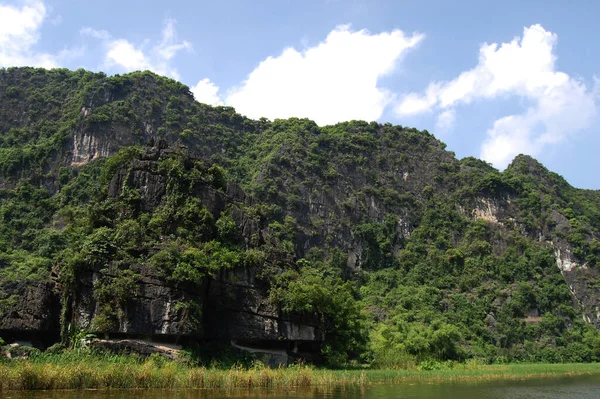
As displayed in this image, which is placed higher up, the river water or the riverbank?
the riverbank

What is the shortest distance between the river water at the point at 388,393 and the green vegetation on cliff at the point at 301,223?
7.22 meters

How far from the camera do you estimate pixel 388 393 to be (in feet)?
74.2

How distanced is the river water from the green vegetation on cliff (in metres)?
7.22

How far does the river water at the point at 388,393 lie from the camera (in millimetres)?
18719

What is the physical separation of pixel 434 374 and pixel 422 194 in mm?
58141

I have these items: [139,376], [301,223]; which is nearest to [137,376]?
[139,376]

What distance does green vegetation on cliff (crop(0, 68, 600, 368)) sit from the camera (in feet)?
105

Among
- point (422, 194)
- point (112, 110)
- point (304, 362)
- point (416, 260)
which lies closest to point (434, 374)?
point (304, 362)

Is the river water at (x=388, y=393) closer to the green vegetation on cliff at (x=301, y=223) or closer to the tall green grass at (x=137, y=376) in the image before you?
the tall green grass at (x=137, y=376)

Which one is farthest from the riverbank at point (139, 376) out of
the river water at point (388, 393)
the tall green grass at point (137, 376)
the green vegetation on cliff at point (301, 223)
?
the green vegetation on cliff at point (301, 223)

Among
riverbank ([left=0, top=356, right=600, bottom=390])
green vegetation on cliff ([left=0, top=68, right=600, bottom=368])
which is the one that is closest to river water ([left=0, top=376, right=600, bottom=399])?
riverbank ([left=0, top=356, right=600, bottom=390])

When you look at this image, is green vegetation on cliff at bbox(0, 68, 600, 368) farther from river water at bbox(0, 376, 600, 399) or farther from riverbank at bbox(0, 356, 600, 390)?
river water at bbox(0, 376, 600, 399)

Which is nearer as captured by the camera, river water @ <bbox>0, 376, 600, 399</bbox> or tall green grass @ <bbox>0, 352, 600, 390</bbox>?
river water @ <bbox>0, 376, 600, 399</bbox>

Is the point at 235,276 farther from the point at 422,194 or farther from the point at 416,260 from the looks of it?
the point at 422,194
